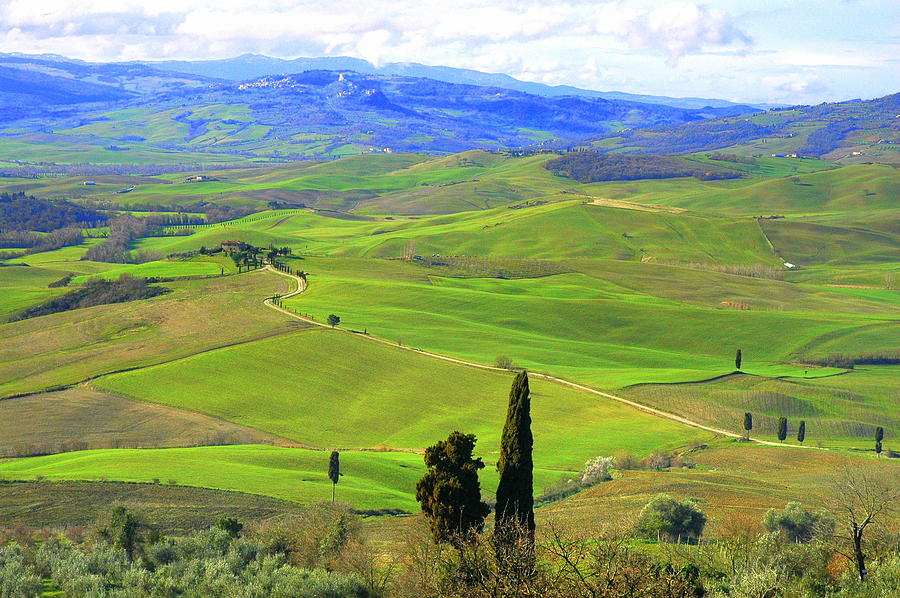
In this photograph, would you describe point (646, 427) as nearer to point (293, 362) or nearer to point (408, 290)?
point (293, 362)

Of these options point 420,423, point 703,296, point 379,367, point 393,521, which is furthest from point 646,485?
point 703,296

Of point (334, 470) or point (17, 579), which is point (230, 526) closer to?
point (17, 579)

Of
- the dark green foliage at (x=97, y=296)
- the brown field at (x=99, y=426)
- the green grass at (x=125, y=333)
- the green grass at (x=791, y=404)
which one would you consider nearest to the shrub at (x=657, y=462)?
the green grass at (x=791, y=404)

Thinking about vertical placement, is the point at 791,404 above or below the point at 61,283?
below

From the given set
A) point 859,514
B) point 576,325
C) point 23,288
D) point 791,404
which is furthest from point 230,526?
point 23,288

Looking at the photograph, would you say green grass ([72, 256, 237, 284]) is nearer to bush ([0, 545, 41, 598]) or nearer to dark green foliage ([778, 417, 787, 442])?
dark green foliage ([778, 417, 787, 442])
